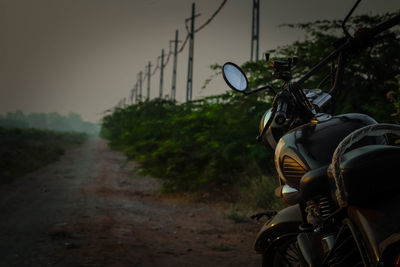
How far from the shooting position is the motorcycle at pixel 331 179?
1.44 m

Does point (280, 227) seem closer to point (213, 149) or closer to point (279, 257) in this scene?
point (279, 257)

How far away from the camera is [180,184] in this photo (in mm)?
8773

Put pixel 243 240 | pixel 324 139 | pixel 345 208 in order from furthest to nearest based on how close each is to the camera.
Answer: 1. pixel 243 240
2. pixel 324 139
3. pixel 345 208

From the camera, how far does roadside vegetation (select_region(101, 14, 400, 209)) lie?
5.34m

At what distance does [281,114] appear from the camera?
2.12 m

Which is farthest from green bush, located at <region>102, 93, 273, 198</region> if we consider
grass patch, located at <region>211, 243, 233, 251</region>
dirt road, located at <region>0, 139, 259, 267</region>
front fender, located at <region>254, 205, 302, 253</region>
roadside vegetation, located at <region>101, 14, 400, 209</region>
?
front fender, located at <region>254, 205, 302, 253</region>

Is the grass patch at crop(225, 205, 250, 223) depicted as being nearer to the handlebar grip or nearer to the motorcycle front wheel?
the motorcycle front wheel

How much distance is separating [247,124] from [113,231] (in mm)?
3158

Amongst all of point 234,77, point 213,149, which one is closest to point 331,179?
point 234,77

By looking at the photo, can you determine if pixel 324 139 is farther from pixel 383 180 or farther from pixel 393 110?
pixel 393 110

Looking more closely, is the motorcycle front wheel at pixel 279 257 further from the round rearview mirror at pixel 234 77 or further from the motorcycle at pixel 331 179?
the round rearview mirror at pixel 234 77

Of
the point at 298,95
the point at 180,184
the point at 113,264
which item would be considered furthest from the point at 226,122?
the point at 298,95

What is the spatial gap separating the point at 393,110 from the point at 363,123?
3082mm

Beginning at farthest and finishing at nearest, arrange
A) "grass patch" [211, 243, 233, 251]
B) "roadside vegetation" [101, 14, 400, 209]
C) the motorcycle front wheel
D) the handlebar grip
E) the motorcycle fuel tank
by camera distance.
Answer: "roadside vegetation" [101, 14, 400, 209] → "grass patch" [211, 243, 233, 251] → the motorcycle front wheel → the handlebar grip → the motorcycle fuel tank
